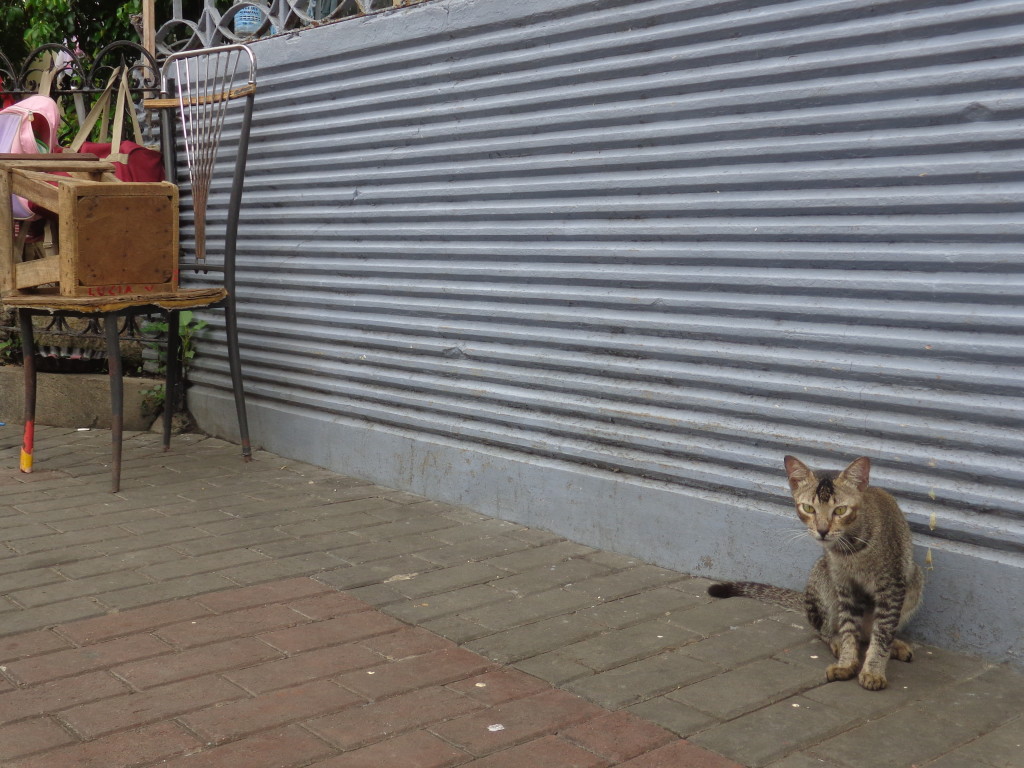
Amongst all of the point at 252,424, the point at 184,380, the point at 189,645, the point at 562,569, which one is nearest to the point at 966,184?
the point at 562,569

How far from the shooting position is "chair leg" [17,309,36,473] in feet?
19.8

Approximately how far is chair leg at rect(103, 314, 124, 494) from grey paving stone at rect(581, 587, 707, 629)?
9.70ft

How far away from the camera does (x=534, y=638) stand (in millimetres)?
3797

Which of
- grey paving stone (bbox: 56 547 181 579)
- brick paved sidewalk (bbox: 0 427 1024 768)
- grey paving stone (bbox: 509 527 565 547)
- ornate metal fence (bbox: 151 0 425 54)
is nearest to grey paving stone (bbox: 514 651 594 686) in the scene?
brick paved sidewalk (bbox: 0 427 1024 768)

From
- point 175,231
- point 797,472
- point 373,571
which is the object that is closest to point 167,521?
point 373,571

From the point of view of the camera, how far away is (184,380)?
7.36 m

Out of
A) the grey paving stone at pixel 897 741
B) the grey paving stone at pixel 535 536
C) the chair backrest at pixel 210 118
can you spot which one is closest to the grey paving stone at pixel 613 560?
the grey paving stone at pixel 535 536

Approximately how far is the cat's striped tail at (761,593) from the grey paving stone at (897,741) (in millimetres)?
809

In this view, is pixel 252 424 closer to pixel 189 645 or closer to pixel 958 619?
pixel 189 645

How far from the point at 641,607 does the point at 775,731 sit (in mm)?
1062

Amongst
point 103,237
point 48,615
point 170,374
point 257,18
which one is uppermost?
point 257,18

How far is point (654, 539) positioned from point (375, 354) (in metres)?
2.13

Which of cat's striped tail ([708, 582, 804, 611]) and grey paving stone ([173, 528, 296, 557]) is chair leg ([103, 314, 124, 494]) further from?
cat's striped tail ([708, 582, 804, 611])

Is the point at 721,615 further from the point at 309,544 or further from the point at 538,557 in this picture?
the point at 309,544
